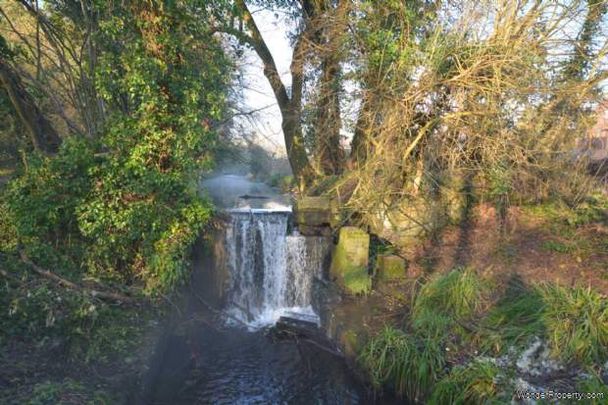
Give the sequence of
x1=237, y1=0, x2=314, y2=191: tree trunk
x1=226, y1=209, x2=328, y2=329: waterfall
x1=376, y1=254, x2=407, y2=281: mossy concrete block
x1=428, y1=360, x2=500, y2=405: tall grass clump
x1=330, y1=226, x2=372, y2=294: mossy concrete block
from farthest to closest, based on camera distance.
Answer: x1=237, y1=0, x2=314, y2=191: tree trunk
x1=226, y1=209, x2=328, y2=329: waterfall
x1=376, y1=254, x2=407, y2=281: mossy concrete block
x1=330, y1=226, x2=372, y2=294: mossy concrete block
x1=428, y1=360, x2=500, y2=405: tall grass clump

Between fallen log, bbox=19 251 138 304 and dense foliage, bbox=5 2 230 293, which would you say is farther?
dense foliage, bbox=5 2 230 293

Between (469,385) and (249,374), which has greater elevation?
(469,385)

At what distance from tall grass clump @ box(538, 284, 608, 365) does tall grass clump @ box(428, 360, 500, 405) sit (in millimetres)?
845

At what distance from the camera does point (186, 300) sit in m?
7.27

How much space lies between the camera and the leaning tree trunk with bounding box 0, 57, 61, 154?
7.08 metres

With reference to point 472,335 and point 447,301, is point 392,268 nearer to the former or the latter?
point 447,301

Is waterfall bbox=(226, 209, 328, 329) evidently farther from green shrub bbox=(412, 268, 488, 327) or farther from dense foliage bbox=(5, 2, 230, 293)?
green shrub bbox=(412, 268, 488, 327)

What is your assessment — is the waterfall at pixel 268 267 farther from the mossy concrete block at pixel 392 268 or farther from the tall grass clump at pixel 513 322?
the tall grass clump at pixel 513 322

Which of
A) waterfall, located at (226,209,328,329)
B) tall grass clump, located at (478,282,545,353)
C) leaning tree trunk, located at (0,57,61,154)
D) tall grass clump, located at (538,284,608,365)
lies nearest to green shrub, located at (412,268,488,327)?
tall grass clump, located at (478,282,545,353)

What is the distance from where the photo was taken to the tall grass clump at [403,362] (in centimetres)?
488

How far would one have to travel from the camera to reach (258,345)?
6961mm

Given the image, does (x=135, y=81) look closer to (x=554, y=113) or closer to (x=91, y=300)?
(x=91, y=300)

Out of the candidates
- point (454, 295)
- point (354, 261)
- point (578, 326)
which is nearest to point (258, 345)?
point (354, 261)

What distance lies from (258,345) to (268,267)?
82.2 inches
